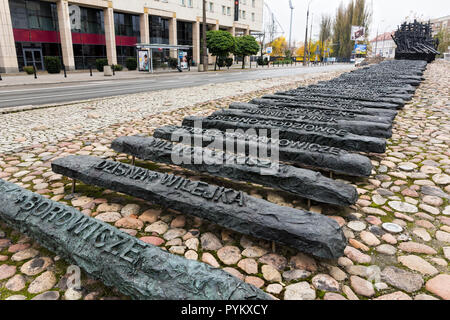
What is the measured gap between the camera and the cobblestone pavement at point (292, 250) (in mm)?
2080

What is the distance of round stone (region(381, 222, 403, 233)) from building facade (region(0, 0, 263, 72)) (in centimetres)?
2388

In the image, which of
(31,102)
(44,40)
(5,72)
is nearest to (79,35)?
(44,40)

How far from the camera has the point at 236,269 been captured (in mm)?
2268

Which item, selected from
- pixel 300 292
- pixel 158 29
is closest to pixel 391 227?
pixel 300 292

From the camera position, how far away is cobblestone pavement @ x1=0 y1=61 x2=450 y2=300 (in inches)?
81.9

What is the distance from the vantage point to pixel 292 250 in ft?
8.16

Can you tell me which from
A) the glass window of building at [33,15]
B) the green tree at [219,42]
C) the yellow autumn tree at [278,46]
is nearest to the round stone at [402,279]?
the glass window of building at [33,15]

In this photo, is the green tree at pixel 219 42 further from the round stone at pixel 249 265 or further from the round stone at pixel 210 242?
the round stone at pixel 249 265

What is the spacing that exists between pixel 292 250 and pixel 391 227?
0.99 meters

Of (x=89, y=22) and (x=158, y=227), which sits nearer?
(x=158, y=227)

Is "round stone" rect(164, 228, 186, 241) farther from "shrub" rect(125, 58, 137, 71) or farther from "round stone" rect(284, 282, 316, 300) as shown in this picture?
"shrub" rect(125, 58, 137, 71)

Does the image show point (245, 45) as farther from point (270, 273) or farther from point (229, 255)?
point (270, 273)

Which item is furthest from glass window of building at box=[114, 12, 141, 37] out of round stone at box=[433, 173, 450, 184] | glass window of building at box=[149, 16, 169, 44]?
round stone at box=[433, 173, 450, 184]

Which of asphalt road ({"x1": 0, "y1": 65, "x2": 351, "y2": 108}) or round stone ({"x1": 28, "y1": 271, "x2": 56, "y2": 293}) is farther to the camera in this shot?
asphalt road ({"x1": 0, "y1": 65, "x2": 351, "y2": 108})
